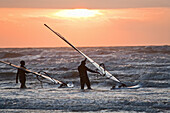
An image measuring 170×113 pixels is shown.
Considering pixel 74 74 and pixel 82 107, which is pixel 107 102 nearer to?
pixel 82 107

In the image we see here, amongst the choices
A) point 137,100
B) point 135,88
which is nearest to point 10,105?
point 137,100

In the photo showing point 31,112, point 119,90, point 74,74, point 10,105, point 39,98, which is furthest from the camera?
point 74,74

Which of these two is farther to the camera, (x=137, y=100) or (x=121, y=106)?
(x=137, y=100)

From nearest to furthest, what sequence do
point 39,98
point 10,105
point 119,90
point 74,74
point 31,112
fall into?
point 31,112, point 10,105, point 39,98, point 119,90, point 74,74

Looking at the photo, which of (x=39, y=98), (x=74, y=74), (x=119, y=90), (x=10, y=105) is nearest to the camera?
(x=10, y=105)

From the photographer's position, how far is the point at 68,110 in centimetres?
1050

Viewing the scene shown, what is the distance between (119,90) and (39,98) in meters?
3.93

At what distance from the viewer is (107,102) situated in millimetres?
11586

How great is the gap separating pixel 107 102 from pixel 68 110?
1.64 m

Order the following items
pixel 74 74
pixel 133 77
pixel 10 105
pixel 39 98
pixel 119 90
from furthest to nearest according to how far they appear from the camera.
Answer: pixel 74 74
pixel 133 77
pixel 119 90
pixel 39 98
pixel 10 105

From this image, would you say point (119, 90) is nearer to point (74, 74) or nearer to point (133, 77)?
point (133, 77)

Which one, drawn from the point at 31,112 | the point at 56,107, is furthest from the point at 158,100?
the point at 31,112

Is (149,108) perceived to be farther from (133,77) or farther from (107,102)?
(133,77)

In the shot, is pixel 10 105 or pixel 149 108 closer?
→ pixel 149 108
